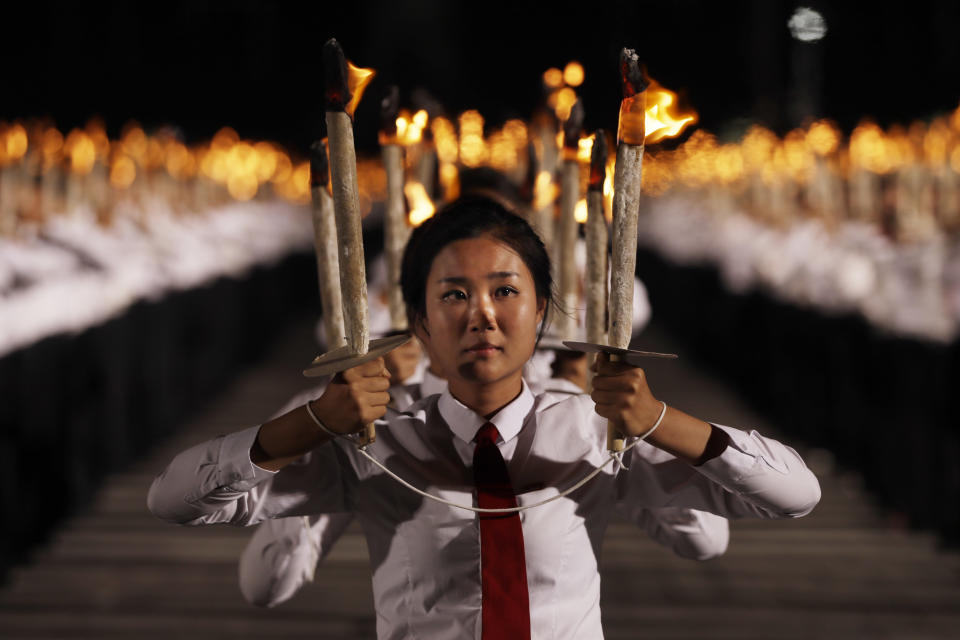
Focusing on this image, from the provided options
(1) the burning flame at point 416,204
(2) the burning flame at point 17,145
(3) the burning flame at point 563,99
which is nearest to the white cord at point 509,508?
(1) the burning flame at point 416,204

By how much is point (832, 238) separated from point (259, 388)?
433 centimetres

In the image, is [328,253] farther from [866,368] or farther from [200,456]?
[866,368]

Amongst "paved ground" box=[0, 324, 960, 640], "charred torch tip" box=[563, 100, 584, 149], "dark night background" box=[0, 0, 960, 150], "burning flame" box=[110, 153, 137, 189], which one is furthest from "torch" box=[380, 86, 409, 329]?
"dark night background" box=[0, 0, 960, 150]

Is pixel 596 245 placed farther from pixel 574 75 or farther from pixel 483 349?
pixel 574 75

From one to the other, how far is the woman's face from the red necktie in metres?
0.12

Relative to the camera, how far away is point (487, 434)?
1.63m

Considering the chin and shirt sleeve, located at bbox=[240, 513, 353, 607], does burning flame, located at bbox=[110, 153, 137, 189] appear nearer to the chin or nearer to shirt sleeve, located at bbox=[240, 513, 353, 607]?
shirt sleeve, located at bbox=[240, 513, 353, 607]

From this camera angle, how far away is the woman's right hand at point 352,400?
1448 mm

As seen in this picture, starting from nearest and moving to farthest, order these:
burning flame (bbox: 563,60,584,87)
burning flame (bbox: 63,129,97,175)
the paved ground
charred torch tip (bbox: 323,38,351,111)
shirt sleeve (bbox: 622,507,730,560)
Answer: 1. charred torch tip (bbox: 323,38,351,111)
2. shirt sleeve (bbox: 622,507,730,560)
3. burning flame (bbox: 563,60,584,87)
4. the paved ground
5. burning flame (bbox: 63,129,97,175)

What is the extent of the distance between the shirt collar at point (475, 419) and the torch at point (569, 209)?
1.38ft

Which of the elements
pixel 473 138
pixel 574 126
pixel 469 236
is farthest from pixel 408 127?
pixel 473 138

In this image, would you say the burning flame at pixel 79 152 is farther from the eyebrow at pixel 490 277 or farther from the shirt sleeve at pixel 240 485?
the eyebrow at pixel 490 277

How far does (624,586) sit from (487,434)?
281 centimetres

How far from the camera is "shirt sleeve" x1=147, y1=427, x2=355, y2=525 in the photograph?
4.97 feet
